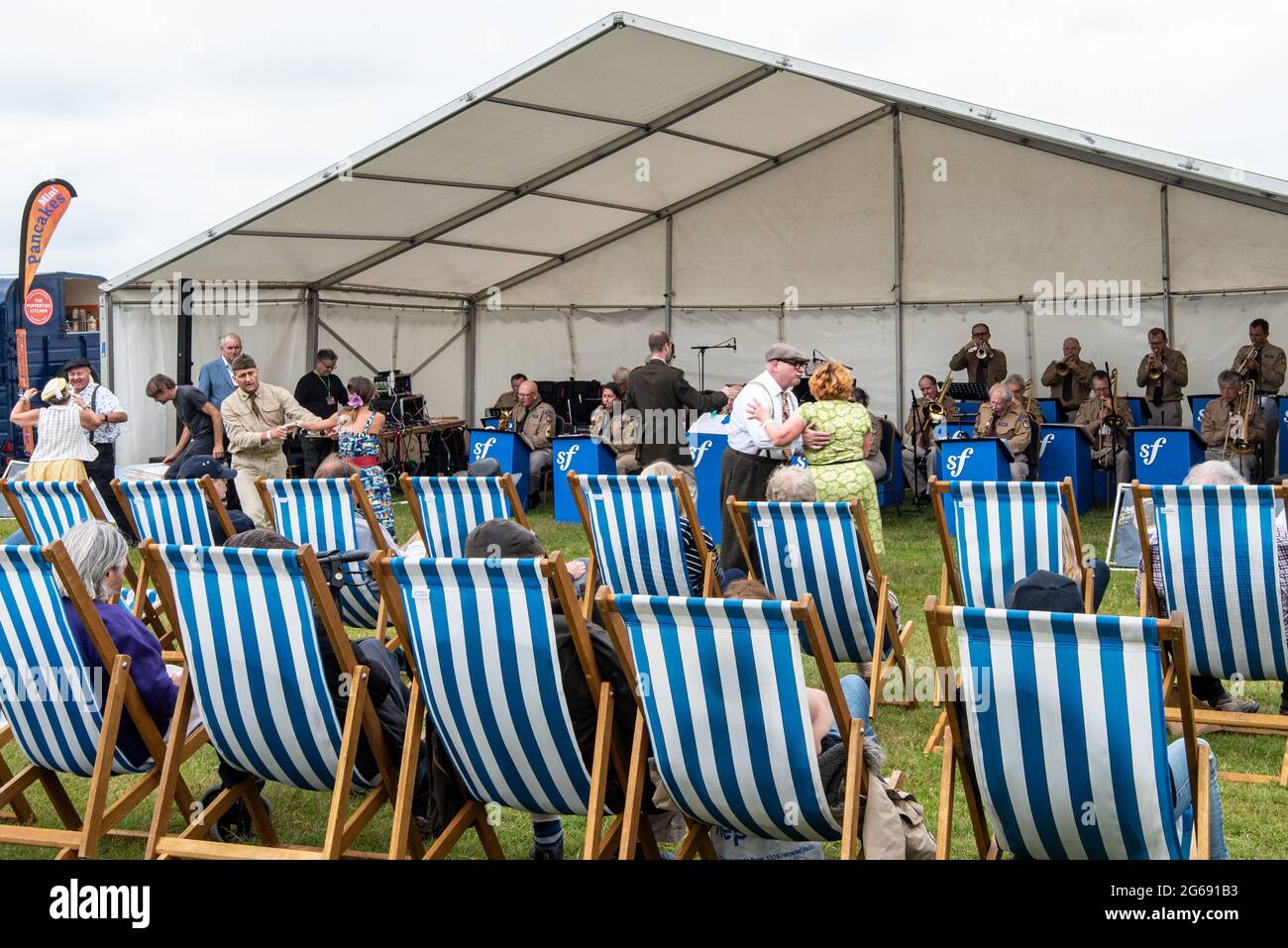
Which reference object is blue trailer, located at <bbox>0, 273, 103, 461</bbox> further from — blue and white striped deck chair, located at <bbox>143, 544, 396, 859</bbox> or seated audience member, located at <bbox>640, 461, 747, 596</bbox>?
blue and white striped deck chair, located at <bbox>143, 544, 396, 859</bbox>

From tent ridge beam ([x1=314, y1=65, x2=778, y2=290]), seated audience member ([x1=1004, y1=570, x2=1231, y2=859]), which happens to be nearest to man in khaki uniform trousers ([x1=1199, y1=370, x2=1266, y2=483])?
tent ridge beam ([x1=314, y1=65, x2=778, y2=290])

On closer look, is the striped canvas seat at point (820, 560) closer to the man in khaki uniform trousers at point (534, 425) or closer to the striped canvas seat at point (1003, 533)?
A: the striped canvas seat at point (1003, 533)

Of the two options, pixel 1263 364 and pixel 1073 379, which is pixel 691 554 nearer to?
pixel 1263 364

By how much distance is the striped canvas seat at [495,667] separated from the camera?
2885mm

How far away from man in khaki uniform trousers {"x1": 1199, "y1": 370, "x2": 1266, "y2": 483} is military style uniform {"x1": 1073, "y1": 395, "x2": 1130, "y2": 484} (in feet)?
2.34

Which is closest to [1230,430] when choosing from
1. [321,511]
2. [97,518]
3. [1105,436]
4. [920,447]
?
[1105,436]

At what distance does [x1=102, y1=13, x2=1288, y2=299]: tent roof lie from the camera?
9953 millimetres

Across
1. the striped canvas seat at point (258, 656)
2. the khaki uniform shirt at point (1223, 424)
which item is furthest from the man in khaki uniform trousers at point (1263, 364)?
the striped canvas seat at point (258, 656)

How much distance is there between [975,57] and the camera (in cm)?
2373

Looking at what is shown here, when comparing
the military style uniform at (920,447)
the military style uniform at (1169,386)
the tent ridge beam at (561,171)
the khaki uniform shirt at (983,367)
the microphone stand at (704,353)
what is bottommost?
the military style uniform at (920,447)

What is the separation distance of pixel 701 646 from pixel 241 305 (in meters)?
11.5

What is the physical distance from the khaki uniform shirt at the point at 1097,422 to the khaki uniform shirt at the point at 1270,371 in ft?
3.99

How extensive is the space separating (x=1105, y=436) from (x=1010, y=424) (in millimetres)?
1444

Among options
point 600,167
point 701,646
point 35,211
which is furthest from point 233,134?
point 701,646
